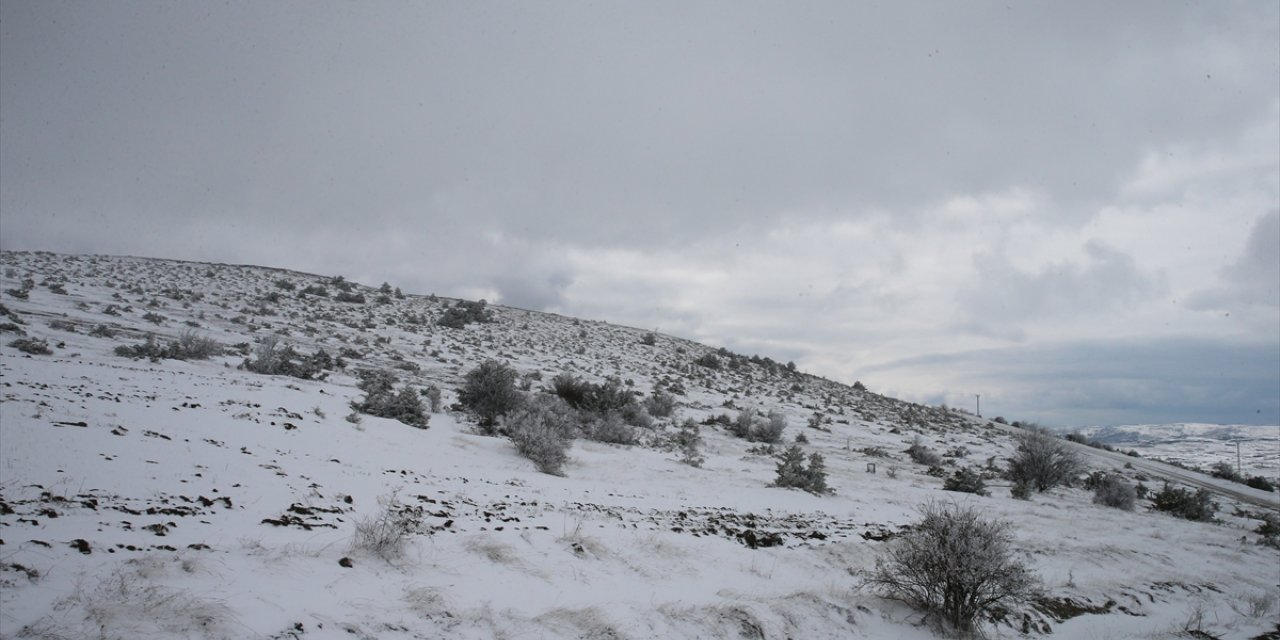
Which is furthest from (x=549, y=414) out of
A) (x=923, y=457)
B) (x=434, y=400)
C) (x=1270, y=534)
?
(x=1270, y=534)

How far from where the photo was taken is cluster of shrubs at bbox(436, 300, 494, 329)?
37291mm

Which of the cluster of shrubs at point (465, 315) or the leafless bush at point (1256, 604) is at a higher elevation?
the cluster of shrubs at point (465, 315)

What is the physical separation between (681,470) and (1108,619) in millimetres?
8174

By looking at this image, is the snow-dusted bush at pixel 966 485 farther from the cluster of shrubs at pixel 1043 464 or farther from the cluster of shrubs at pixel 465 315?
the cluster of shrubs at pixel 465 315

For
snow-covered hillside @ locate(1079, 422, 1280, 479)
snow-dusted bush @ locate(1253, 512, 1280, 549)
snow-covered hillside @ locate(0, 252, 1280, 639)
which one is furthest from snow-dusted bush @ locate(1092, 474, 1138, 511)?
snow-covered hillside @ locate(1079, 422, 1280, 479)

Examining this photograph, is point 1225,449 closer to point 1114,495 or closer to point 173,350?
point 1114,495

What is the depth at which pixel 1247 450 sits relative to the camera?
64.0m

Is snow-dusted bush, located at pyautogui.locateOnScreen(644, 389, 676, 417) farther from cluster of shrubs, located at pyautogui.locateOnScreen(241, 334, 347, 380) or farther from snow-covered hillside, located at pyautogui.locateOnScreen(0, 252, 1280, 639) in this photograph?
cluster of shrubs, located at pyautogui.locateOnScreen(241, 334, 347, 380)

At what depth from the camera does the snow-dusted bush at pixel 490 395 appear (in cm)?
1570

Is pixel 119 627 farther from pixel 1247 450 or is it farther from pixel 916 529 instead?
pixel 1247 450

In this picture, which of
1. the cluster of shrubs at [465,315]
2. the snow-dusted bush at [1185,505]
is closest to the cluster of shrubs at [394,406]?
the cluster of shrubs at [465,315]

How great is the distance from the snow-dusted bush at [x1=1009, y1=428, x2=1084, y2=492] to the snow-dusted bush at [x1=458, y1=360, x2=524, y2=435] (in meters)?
17.1

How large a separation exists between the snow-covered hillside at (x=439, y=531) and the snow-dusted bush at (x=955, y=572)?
28cm

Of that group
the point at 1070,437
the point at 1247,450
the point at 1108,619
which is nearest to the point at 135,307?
the point at 1108,619
